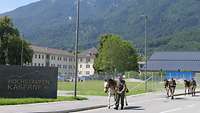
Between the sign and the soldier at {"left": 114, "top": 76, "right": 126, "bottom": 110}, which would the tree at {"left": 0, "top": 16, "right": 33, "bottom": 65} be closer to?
the sign

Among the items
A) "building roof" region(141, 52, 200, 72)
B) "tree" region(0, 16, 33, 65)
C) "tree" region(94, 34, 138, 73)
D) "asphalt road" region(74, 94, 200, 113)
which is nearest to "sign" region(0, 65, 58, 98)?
"asphalt road" region(74, 94, 200, 113)

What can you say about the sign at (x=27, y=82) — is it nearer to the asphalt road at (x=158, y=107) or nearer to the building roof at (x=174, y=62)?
the asphalt road at (x=158, y=107)

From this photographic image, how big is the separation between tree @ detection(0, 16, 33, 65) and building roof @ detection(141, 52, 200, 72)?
2513 inches

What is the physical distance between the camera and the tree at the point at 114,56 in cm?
14450

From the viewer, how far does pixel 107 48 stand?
144 m

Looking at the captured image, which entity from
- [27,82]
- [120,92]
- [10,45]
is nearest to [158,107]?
[120,92]

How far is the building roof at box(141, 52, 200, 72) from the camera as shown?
543 feet

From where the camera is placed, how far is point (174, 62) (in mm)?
169500

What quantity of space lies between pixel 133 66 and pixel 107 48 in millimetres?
11978

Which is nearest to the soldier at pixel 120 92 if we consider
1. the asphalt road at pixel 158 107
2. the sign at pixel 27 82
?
the asphalt road at pixel 158 107

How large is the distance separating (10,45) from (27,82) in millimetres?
74084

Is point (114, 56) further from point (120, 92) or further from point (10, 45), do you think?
point (120, 92)

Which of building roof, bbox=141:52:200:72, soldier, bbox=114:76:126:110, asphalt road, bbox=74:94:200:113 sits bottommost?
asphalt road, bbox=74:94:200:113

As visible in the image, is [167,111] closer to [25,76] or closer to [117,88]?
[117,88]
